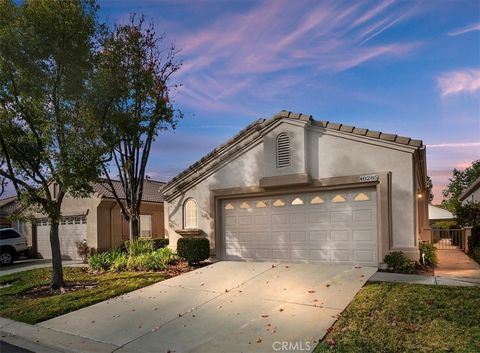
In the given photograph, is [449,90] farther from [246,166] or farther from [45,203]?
[45,203]

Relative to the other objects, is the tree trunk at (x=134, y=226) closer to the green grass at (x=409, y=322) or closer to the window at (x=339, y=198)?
the window at (x=339, y=198)

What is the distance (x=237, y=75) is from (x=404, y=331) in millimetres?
9200

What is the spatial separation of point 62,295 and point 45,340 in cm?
334

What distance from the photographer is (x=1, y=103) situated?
10758mm

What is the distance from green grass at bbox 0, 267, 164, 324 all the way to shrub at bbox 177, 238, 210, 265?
1.11 meters

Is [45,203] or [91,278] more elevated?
[45,203]

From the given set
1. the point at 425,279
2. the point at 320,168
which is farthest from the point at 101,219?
the point at 425,279

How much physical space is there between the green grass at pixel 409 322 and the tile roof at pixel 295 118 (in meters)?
4.13

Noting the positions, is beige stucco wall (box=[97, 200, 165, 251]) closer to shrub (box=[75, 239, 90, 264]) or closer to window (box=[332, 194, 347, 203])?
shrub (box=[75, 239, 90, 264])

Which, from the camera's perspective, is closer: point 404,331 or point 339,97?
point 404,331

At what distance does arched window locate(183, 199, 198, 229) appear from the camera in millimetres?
14250

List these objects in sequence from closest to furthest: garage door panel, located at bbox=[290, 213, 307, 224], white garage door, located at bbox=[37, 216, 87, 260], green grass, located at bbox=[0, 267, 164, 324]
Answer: green grass, located at bbox=[0, 267, 164, 324] → garage door panel, located at bbox=[290, 213, 307, 224] → white garage door, located at bbox=[37, 216, 87, 260]

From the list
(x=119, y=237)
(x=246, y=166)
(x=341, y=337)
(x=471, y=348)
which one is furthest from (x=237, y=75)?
(x=119, y=237)

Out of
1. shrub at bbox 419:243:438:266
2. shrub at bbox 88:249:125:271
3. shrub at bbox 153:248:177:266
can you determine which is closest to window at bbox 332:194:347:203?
shrub at bbox 419:243:438:266
